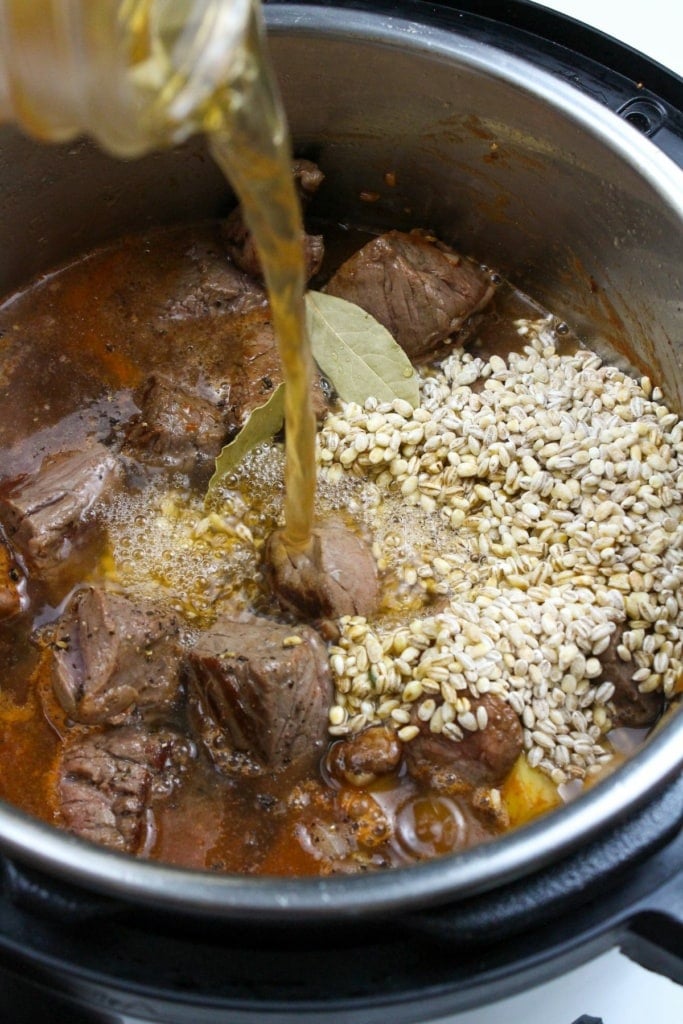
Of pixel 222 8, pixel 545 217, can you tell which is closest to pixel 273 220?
pixel 222 8

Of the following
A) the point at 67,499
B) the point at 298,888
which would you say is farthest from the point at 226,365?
the point at 298,888

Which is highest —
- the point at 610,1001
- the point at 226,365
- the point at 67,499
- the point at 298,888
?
the point at 226,365

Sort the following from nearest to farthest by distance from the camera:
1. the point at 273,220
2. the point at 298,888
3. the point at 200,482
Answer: the point at 298,888 < the point at 273,220 < the point at 200,482

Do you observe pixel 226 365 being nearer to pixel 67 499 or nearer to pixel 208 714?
pixel 67 499

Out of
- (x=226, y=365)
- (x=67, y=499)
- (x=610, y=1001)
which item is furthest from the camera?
(x=226, y=365)

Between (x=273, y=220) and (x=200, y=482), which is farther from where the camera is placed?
(x=200, y=482)

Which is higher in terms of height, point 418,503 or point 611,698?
Answer: point 418,503

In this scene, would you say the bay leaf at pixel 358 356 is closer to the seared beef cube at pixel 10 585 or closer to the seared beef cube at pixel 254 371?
the seared beef cube at pixel 254 371
